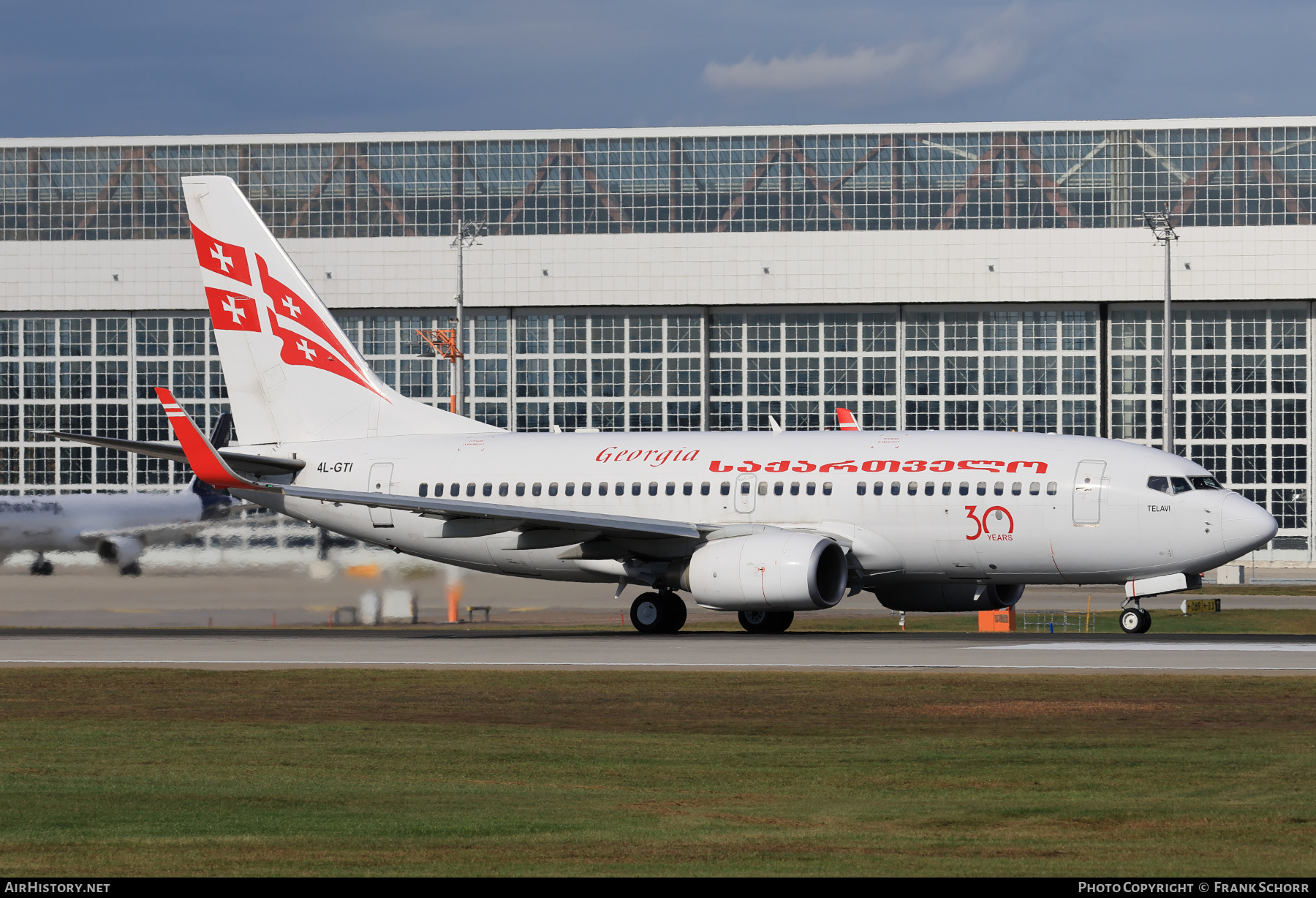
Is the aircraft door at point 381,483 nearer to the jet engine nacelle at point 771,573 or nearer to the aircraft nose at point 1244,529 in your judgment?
the jet engine nacelle at point 771,573

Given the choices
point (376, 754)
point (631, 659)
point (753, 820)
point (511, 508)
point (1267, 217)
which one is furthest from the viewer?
point (1267, 217)

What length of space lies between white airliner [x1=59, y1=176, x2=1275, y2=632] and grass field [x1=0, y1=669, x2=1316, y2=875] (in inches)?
362

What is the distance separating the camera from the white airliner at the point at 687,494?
1335 inches

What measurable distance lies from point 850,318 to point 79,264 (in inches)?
1472

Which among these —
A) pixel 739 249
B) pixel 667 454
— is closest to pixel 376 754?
pixel 667 454

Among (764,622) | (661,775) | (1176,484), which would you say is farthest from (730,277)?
(661,775)

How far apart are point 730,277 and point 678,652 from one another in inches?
1999

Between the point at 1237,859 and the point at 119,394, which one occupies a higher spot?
the point at 119,394

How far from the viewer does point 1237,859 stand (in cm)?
1159

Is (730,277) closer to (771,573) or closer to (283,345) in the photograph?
(283,345)

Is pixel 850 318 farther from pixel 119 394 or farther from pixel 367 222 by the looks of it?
pixel 119 394

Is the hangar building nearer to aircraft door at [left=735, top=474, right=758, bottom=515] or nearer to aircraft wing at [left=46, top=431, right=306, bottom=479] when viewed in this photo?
aircraft wing at [left=46, top=431, right=306, bottom=479]

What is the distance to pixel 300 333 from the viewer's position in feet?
136

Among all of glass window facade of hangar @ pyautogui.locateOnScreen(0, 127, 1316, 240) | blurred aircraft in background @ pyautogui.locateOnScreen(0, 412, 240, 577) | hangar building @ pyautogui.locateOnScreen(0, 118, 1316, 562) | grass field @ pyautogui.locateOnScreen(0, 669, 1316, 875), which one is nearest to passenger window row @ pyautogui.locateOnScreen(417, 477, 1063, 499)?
blurred aircraft in background @ pyautogui.locateOnScreen(0, 412, 240, 577)
